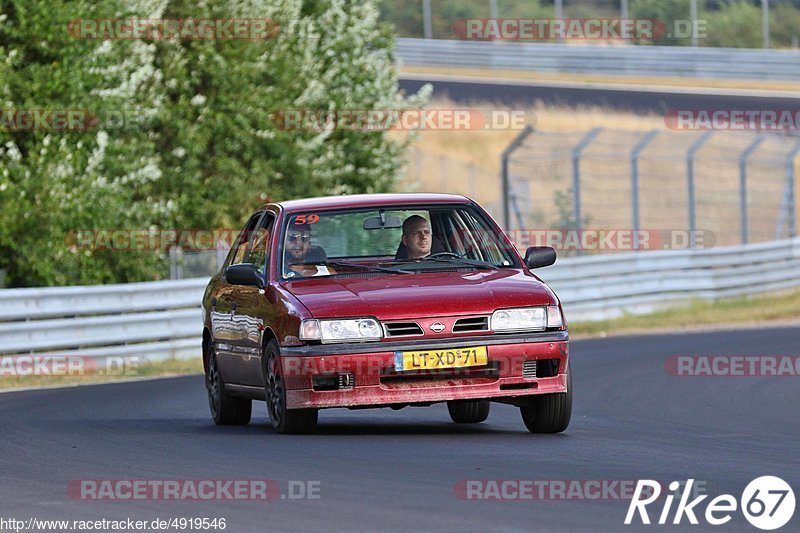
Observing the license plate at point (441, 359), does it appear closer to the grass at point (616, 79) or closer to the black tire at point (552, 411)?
the black tire at point (552, 411)

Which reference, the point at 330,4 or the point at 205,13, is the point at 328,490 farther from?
the point at 330,4

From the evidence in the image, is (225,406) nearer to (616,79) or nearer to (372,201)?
(372,201)

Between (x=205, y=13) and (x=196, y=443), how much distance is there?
1848cm

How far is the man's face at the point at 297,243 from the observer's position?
1130 centimetres

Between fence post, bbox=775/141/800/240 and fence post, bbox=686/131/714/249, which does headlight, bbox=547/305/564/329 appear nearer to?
fence post, bbox=686/131/714/249

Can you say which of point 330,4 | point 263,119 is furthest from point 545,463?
point 330,4

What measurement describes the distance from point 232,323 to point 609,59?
1665 inches

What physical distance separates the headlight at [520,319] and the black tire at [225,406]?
113 inches

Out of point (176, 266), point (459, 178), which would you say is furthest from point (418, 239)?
point (459, 178)

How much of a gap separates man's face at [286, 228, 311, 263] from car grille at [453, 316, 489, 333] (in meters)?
1.55

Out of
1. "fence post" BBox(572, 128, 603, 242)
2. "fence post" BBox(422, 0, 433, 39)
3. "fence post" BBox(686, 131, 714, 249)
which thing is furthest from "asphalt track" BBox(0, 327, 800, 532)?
"fence post" BBox(422, 0, 433, 39)

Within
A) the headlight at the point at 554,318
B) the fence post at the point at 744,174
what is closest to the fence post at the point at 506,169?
the fence post at the point at 744,174

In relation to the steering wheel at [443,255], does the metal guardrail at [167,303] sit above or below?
below

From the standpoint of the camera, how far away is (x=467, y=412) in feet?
39.9
